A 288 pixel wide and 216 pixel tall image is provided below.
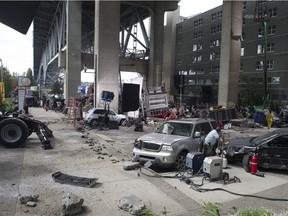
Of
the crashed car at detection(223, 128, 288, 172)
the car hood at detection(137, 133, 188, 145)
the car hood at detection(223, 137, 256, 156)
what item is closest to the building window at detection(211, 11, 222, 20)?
the car hood at detection(223, 137, 256, 156)

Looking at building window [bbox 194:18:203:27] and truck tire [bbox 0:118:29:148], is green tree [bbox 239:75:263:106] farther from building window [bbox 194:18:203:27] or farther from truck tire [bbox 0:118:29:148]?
truck tire [bbox 0:118:29:148]

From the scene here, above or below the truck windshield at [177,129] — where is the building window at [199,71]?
above

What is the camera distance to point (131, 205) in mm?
6086

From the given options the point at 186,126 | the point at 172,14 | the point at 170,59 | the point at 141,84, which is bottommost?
the point at 186,126

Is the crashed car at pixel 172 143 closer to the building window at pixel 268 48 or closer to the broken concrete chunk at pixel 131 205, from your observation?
the broken concrete chunk at pixel 131 205

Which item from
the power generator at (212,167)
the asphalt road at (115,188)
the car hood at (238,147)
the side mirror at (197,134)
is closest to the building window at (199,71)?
the car hood at (238,147)

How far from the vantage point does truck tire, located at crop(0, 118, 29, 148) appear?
12781 millimetres

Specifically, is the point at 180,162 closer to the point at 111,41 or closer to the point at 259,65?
→ the point at 111,41

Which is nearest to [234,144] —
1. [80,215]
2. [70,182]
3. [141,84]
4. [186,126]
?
[186,126]

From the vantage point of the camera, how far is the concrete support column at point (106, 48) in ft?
97.4

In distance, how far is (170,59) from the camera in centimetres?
7225

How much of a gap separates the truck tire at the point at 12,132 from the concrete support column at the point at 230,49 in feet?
105

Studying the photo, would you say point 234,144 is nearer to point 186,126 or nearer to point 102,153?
point 186,126

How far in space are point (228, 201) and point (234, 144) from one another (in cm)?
467
